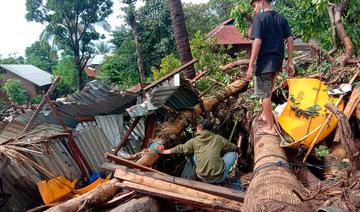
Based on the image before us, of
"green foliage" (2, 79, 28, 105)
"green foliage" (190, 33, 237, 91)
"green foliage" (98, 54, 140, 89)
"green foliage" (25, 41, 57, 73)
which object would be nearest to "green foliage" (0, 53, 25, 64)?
"green foliage" (25, 41, 57, 73)

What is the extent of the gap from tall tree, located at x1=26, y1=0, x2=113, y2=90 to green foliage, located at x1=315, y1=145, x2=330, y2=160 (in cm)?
2077

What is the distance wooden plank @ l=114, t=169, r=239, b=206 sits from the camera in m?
4.08

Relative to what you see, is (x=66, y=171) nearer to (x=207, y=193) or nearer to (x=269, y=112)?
(x=207, y=193)

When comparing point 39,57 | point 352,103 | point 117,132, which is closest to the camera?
point 352,103

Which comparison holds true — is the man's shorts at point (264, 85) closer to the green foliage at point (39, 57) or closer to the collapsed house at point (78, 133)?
the collapsed house at point (78, 133)

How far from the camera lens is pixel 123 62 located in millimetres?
22828

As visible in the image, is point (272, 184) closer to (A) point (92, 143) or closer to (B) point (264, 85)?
(B) point (264, 85)

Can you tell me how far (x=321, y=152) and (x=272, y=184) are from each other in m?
1.63

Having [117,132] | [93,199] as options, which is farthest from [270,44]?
[117,132]

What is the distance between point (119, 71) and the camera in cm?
2344

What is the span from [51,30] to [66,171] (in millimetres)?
19469

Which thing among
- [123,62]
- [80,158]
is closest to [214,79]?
[80,158]

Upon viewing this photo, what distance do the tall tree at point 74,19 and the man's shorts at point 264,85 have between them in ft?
66.1

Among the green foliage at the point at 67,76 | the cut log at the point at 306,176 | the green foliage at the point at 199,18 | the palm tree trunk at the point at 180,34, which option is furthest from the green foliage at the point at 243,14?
the green foliage at the point at 67,76
